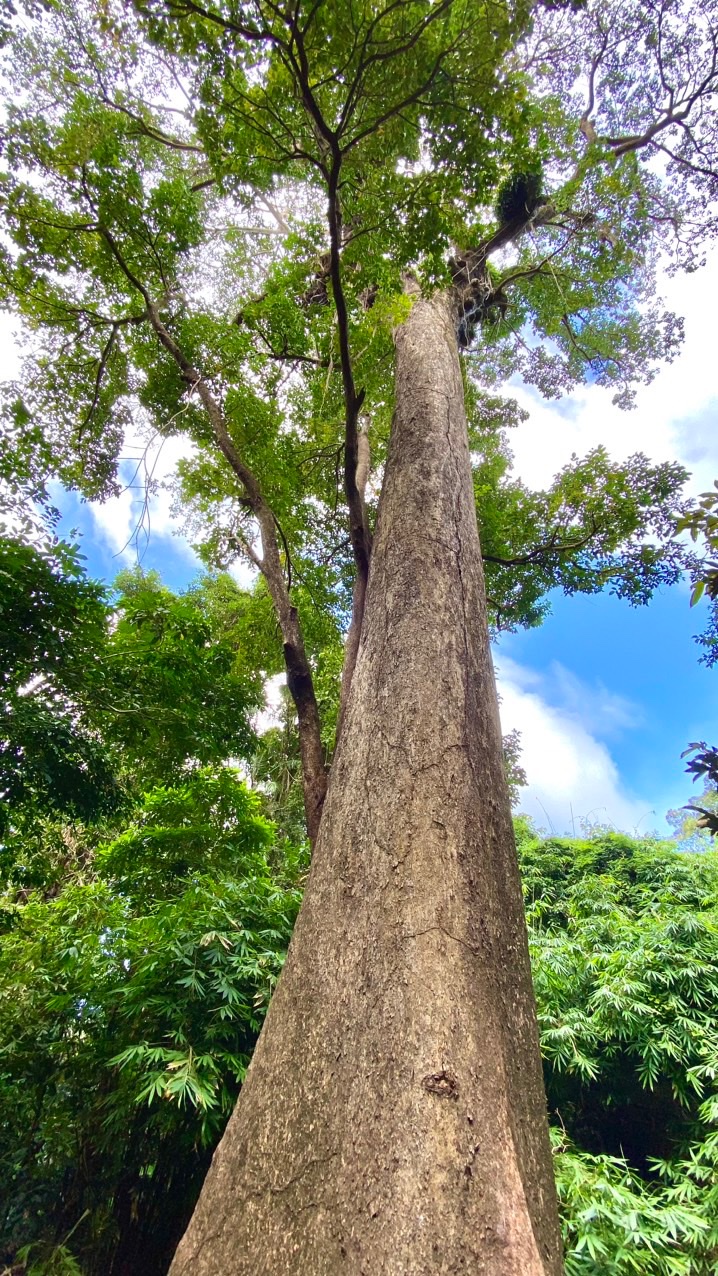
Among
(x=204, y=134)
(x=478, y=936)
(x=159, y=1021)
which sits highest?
(x=204, y=134)

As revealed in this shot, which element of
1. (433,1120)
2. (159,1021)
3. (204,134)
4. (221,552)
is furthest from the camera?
(221,552)

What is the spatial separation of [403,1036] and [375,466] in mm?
5493

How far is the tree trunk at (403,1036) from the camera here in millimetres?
986

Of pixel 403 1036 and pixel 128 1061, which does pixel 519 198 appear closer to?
pixel 403 1036

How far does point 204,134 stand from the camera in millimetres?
2924

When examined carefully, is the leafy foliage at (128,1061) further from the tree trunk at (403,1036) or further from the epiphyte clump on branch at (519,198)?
the epiphyte clump on branch at (519,198)

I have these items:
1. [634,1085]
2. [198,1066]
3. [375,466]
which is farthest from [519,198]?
[634,1085]

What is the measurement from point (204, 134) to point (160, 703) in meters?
3.00

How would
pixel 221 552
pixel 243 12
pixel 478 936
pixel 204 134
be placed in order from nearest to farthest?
pixel 478 936 → pixel 243 12 → pixel 204 134 → pixel 221 552

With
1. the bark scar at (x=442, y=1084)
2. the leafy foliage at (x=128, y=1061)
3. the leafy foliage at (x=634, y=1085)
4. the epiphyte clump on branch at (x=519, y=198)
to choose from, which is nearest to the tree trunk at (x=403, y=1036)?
the bark scar at (x=442, y=1084)

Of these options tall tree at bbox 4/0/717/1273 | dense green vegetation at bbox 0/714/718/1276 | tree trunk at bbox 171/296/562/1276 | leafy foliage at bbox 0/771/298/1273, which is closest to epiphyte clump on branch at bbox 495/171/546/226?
tall tree at bbox 4/0/717/1273

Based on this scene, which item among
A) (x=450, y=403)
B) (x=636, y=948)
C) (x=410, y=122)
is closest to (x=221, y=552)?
(x=450, y=403)

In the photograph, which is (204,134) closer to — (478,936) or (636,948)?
(478,936)

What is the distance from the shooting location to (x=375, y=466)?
5984 millimetres
